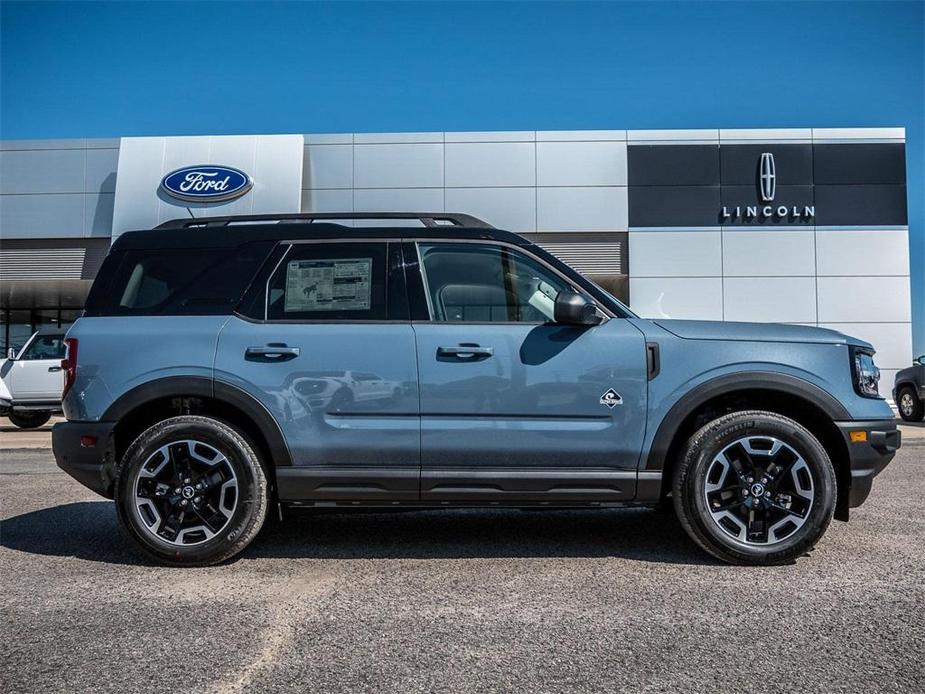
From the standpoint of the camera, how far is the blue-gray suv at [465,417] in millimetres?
4395

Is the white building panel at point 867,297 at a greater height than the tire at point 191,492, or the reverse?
the white building panel at point 867,297

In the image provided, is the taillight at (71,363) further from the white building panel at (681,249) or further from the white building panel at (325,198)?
the white building panel at (681,249)

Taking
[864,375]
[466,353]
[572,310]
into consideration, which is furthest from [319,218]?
[864,375]

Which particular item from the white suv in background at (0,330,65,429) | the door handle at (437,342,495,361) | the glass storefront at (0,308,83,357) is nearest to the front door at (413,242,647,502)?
the door handle at (437,342,495,361)

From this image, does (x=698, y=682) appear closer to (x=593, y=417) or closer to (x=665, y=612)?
(x=665, y=612)

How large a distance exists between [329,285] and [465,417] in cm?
112

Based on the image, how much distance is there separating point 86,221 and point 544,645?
22.2m

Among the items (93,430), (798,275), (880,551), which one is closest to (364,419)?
(93,430)

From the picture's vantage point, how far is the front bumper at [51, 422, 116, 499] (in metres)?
4.54

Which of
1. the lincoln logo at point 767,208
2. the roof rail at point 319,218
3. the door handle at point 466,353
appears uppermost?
the lincoln logo at point 767,208

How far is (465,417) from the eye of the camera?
4414mm

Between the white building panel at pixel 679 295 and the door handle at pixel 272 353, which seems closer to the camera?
the door handle at pixel 272 353

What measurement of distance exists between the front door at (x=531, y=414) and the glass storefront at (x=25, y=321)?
2674 centimetres

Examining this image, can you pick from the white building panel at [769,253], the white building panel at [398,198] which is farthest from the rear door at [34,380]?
the white building panel at [769,253]
